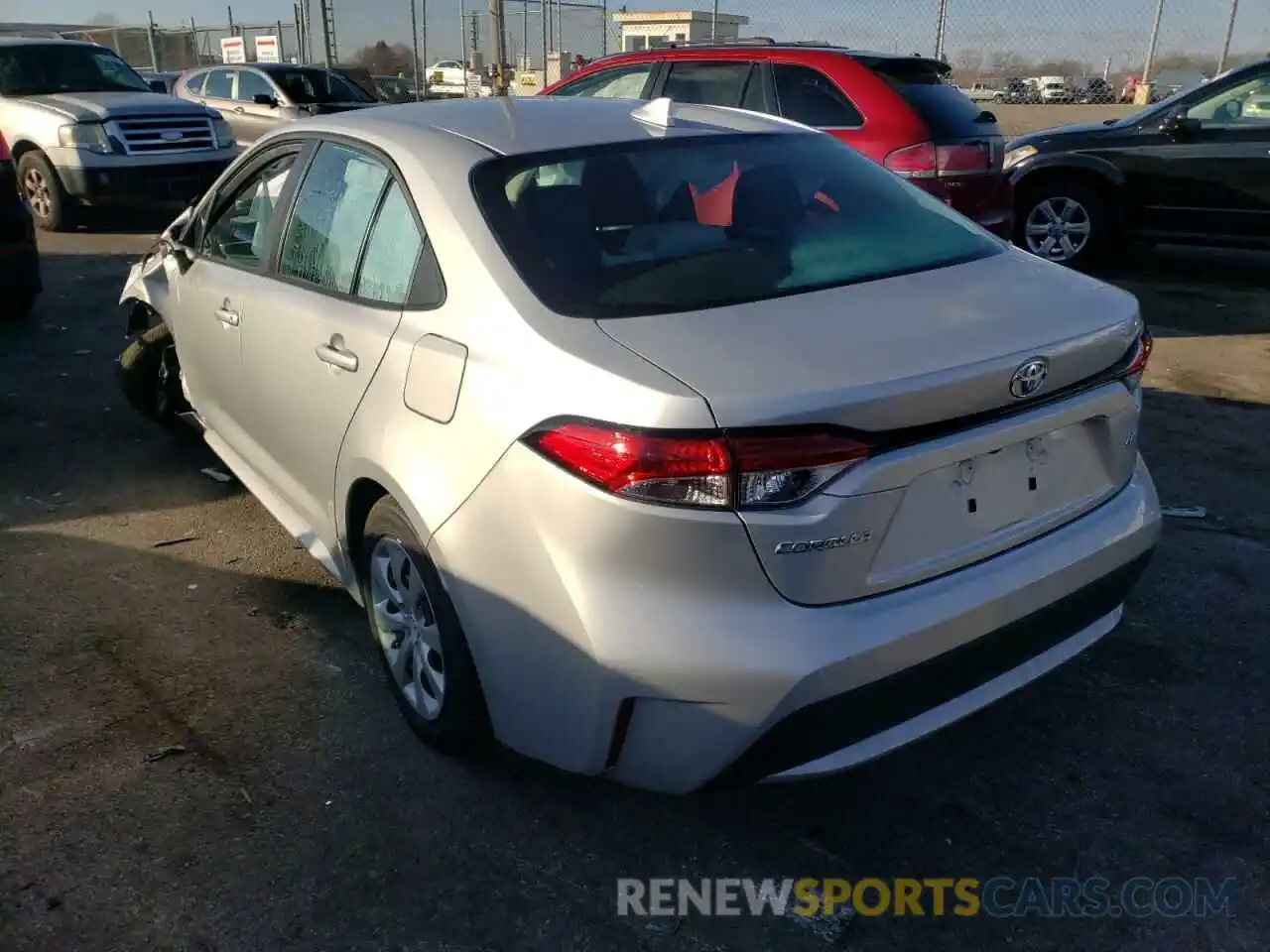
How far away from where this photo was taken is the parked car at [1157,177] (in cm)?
816

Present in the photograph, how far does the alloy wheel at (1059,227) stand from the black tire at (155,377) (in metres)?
6.94

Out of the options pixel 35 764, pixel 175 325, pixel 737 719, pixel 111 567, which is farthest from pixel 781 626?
pixel 175 325

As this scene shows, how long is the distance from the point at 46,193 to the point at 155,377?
7242 millimetres

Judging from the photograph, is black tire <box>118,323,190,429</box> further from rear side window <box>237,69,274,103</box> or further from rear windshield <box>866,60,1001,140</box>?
rear side window <box>237,69,274,103</box>

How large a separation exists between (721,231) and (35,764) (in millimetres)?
2337

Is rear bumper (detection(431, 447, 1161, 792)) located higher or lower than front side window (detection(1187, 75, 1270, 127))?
lower

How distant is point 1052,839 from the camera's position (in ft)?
8.63

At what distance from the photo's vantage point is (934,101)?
6941 mm

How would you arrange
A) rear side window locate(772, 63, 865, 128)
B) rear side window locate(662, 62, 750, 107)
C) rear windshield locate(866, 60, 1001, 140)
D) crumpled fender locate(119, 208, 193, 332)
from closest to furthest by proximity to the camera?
crumpled fender locate(119, 208, 193, 332) → rear windshield locate(866, 60, 1001, 140) → rear side window locate(772, 63, 865, 128) → rear side window locate(662, 62, 750, 107)

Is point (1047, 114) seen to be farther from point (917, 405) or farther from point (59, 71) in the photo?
point (917, 405)

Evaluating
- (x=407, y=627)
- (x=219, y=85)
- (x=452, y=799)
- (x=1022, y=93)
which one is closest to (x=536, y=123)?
(x=407, y=627)

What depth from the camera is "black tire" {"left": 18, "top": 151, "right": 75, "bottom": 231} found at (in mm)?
10703

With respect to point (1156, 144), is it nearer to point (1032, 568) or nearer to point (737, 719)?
point (1032, 568)

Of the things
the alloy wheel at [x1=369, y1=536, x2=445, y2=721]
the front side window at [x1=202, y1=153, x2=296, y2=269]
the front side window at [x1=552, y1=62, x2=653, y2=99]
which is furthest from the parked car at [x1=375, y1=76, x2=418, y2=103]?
the alloy wheel at [x1=369, y1=536, x2=445, y2=721]
